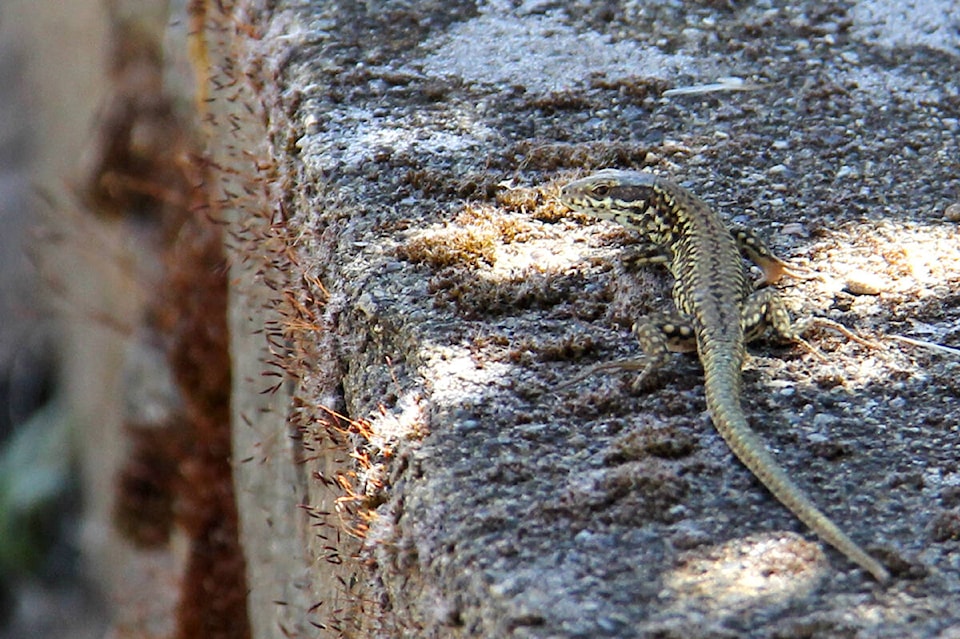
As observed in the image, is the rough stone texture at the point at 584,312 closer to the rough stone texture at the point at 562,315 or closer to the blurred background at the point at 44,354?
the rough stone texture at the point at 562,315

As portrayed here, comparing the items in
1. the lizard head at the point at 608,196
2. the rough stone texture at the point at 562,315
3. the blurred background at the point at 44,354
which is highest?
the lizard head at the point at 608,196

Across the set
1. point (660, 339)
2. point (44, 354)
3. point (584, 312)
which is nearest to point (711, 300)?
point (660, 339)

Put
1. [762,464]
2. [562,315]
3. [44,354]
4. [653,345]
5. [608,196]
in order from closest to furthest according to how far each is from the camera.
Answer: [762,464] → [653,345] → [562,315] → [608,196] → [44,354]

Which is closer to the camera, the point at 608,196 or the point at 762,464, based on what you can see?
the point at 762,464

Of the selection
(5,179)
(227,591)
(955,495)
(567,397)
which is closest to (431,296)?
(567,397)

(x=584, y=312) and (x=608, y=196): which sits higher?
(x=608, y=196)

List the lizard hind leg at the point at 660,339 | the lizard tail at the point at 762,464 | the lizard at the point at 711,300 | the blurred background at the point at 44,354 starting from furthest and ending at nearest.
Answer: the blurred background at the point at 44,354, the lizard hind leg at the point at 660,339, the lizard at the point at 711,300, the lizard tail at the point at 762,464

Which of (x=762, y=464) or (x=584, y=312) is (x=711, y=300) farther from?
(x=762, y=464)

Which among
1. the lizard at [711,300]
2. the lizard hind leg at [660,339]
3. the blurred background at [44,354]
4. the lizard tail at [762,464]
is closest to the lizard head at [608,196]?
the lizard at [711,300]

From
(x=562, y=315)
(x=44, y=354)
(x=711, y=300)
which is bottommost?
(x=44, y=354)
